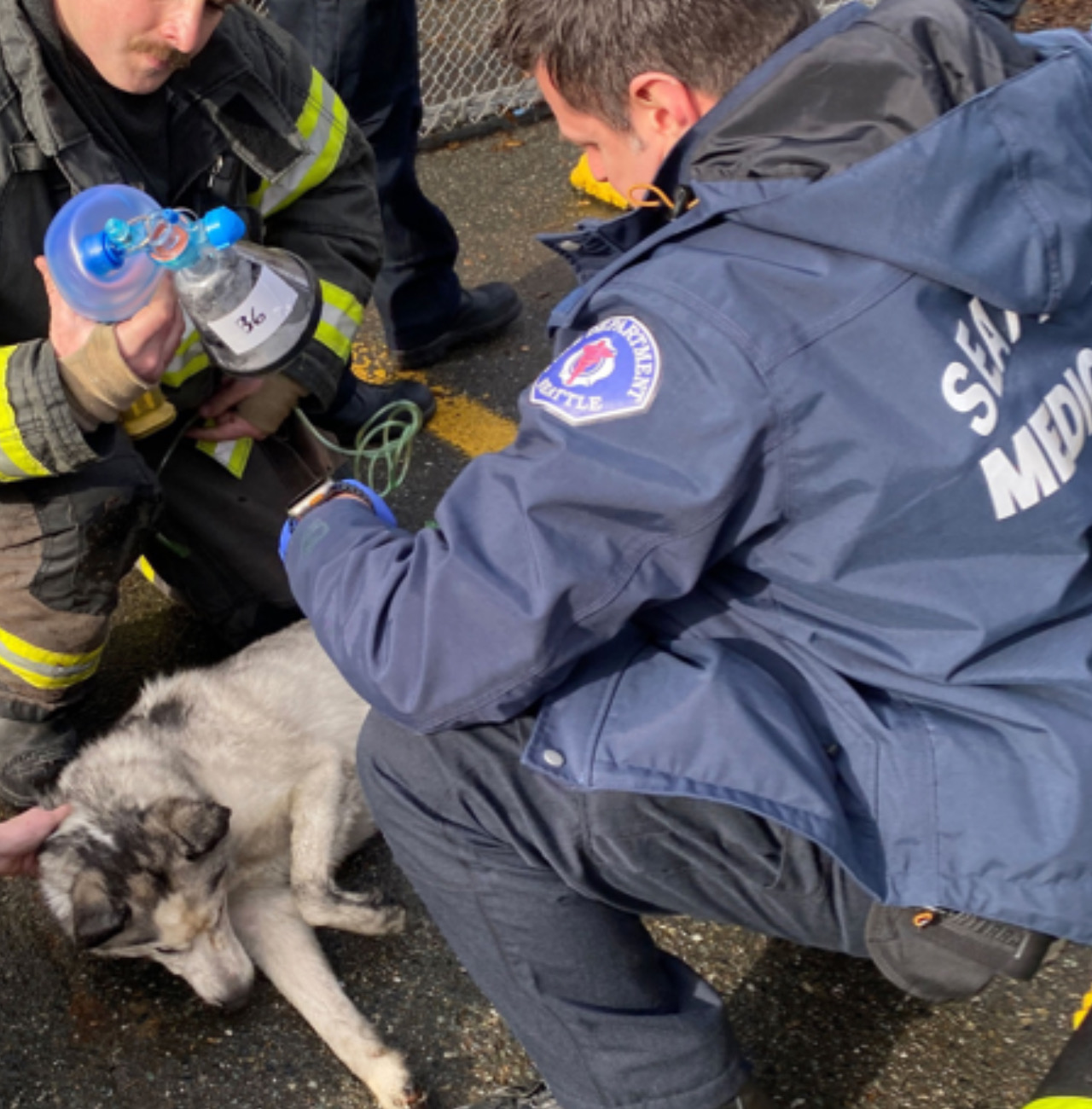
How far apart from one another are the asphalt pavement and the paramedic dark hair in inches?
72.2

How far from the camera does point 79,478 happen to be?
10.5ft

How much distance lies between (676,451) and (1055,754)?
734 millimetres

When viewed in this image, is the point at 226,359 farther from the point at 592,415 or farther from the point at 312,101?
the point at 592,415

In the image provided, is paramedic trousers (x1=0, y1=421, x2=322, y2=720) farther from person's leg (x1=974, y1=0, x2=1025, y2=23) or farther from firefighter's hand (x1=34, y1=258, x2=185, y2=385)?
person's leg (x1=974, y1=0, x2=1025, y2=23)

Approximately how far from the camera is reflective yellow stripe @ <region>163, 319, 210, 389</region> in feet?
11.0

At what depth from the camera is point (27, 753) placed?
345 centimetres

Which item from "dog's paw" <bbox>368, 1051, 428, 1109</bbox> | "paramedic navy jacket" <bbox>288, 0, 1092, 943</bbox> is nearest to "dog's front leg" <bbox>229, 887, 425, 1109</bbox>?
"dog's paw" <bbox>368, 1051, 428, 1109</bbox>

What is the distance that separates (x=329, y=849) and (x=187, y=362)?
1338 millimetres

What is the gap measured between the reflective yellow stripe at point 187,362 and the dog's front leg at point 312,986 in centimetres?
137

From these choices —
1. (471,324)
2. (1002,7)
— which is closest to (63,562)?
(471,324)

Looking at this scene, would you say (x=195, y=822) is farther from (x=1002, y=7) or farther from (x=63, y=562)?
(x=1002, y=7)

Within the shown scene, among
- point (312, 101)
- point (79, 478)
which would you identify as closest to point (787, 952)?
point (79, 478)

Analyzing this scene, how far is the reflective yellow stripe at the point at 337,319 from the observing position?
3656 millimetres

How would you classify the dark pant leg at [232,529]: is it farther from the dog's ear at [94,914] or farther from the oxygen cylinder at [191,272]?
the dog's ear at [94,914]
